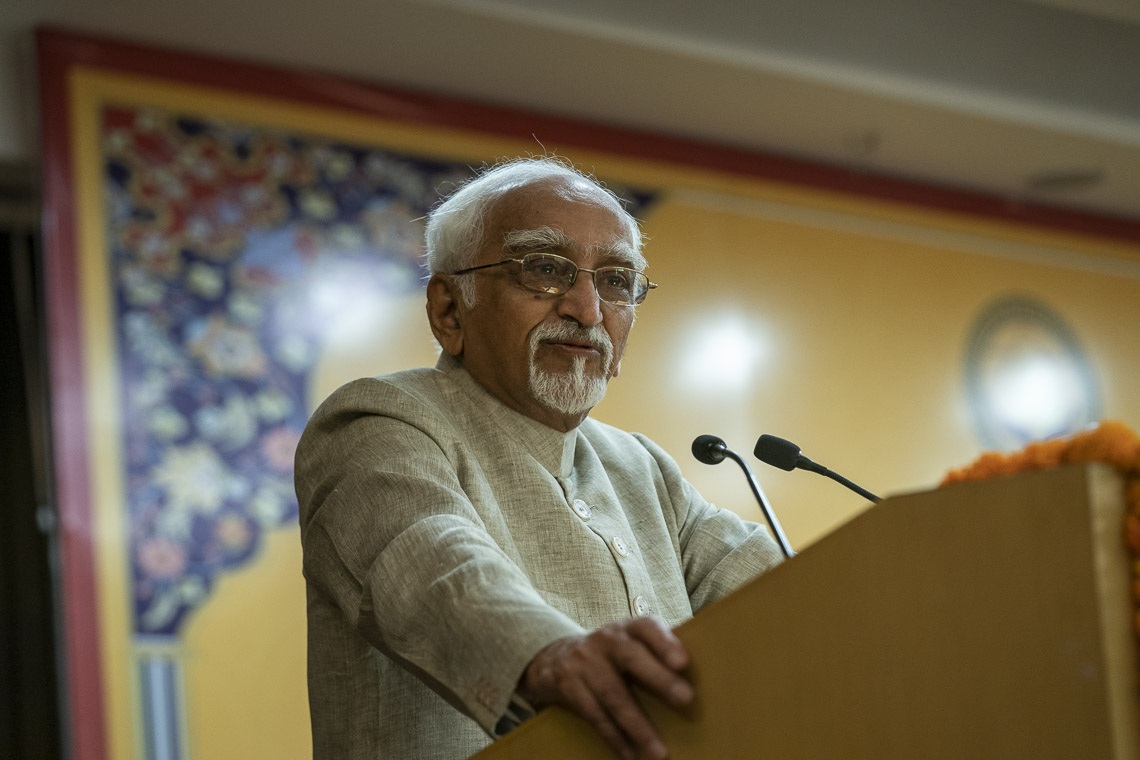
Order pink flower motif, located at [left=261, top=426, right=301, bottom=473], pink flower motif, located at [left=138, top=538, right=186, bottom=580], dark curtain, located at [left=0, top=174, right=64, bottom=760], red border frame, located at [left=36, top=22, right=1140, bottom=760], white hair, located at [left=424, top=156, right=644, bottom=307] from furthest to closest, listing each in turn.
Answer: dark curtain, located at [left=0, top=174, right=64, bottom=760] → pink flower motif, located at [left=261, top=426, right=301, bottom=473] → pink flower motif, located at [left=138, top=538, right=186, bottom=580] → red border frame, located at [left=36, top=22, right=1140, bottom=760] → white hair, located at [left=424, top=156, right=644, bottom=307]

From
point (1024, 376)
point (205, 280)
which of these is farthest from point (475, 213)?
point (1024, 376)

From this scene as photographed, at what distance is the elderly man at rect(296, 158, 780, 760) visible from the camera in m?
1.22

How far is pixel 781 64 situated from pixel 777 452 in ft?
10.2

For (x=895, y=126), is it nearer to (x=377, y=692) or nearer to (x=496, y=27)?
(x=496, y=27)

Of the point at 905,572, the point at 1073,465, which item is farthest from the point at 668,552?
the point at 1073,465

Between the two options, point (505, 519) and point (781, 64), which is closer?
point (505, 519)

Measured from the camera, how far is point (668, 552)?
75.2 inches

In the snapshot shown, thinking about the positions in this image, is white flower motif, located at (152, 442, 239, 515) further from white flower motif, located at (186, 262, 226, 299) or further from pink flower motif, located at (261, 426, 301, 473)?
white flower motif, located at (186, 262, 226, 299)

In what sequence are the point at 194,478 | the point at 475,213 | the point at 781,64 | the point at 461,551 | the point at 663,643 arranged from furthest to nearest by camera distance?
the point at 781,64, the point at 194,478, the point at 475,213, the point at 461,551, the point at 663,643

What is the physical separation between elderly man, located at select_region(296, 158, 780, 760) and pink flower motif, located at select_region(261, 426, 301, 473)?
1.93 meters

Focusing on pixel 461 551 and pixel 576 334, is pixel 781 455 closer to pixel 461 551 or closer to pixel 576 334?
pixel 576 334

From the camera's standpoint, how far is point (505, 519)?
1713mm

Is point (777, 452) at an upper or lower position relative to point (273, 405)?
lower

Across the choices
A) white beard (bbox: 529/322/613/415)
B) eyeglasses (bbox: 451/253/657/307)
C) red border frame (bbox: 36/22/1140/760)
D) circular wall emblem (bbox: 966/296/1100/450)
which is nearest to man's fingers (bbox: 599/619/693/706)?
white beard (bbox: 529/322/613/415)
